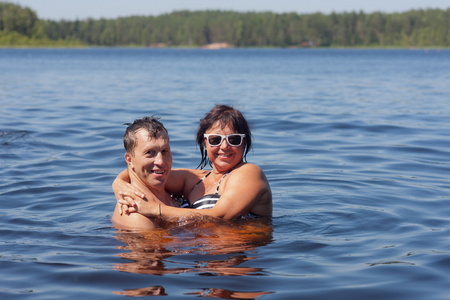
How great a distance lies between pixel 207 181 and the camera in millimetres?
6539

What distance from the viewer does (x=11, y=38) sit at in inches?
6388

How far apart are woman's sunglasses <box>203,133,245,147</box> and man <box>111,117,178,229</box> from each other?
47 cm

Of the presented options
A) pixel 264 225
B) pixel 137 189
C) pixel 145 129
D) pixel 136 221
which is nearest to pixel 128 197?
pixel 137 189

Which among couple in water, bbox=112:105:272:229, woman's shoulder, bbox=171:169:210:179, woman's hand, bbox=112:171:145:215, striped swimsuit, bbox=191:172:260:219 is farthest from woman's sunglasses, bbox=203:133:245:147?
woman's hand, bbox=112:171:145:215

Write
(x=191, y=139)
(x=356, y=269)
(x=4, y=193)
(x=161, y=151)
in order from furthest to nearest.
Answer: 1. (x=191, y=139)
2. (x=4, y=193)
3. (x=161, y=151)
4. (x=356, y=269)

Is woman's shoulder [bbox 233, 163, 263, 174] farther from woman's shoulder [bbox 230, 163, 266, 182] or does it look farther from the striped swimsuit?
the striped swimsuit

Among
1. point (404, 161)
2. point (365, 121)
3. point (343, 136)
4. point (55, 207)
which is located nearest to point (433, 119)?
point (365, 121)

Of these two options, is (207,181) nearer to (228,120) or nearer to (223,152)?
(223,152)

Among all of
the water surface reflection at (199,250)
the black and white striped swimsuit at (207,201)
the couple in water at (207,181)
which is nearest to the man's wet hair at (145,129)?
the couple in water at (207,181)

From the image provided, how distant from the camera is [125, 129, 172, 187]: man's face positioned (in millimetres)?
5812

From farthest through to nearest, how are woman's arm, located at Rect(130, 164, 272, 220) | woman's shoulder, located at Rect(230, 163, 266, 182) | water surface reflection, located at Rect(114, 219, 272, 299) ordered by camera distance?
woman's shoulder, located at Rect(230, 163, 266, 182)
woman's arm, located at Rect(130, 164, 272, 220)
water surface reflection, located at Rect(114, 219, 272, 299)

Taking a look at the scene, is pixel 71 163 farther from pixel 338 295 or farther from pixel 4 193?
pixel 338 295

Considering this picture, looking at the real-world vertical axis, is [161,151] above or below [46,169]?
above

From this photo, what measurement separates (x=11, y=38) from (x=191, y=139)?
163417mm
